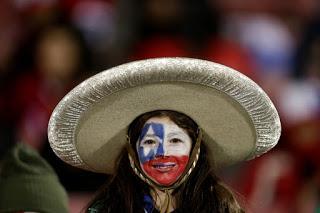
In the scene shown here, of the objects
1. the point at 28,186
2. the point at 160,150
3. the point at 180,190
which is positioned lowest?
the point at 28,186

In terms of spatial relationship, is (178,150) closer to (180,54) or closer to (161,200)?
(161,200)

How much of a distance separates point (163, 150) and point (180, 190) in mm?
184

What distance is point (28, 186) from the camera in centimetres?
588

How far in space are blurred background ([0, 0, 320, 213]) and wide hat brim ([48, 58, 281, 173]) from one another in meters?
1.86

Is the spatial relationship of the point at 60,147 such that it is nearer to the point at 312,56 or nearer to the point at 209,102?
the point at 209,102

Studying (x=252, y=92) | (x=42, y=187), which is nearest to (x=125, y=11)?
(x=42, y=187)

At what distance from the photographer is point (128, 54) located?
29.3ft

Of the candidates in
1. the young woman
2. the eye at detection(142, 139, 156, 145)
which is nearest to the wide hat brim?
the young woman

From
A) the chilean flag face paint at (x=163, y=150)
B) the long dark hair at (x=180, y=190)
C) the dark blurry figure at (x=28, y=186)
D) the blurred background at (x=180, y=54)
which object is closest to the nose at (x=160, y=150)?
the chilean flag face paint at (x=163, y=150)

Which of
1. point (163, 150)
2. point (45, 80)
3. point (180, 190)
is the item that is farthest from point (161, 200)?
point (45, 80)

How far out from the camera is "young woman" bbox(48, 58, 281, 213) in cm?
526

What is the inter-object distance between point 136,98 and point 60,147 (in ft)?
1.24

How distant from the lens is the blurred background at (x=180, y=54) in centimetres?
777

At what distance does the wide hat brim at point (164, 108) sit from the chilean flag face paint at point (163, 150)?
7 cm
